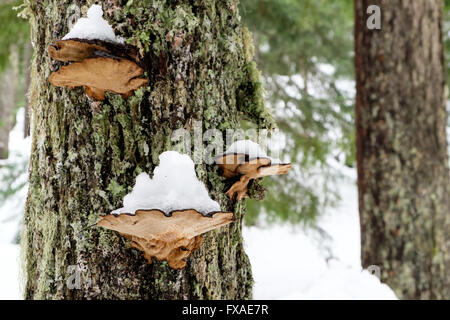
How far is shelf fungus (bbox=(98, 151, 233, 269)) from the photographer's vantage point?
1092 mm

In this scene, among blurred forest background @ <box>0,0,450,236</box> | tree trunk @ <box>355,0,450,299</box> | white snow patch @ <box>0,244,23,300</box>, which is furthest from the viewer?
blurred forest background @ <box>0,0,450,236</box>

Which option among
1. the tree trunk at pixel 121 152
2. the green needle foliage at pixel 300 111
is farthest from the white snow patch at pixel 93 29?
the green needle foliage at pixel 300 111

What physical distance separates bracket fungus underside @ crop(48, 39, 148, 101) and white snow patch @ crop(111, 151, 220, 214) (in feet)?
0.95

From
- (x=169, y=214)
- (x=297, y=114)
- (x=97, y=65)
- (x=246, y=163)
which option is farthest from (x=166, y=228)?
(x=297, y=114)

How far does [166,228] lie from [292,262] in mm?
7750

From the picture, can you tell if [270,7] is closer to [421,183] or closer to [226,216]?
[421,183]

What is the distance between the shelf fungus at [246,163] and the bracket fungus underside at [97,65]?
39 cm

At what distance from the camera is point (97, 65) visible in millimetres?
1190

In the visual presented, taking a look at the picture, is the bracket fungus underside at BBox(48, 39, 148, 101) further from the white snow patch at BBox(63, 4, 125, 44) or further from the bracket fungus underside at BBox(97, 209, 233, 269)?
the bracket fungus underside at BBox(97, 209, 233, 269)

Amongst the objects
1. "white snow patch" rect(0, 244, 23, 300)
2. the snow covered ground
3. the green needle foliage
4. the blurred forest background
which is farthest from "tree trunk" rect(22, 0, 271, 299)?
the blurred forest background

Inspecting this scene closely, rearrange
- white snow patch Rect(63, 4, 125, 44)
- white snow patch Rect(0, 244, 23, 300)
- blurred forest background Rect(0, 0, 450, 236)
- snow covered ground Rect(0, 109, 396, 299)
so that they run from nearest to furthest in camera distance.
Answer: white snow patch Rect(63, 4, 125, 44) → white snow patch Rect(0, 244, 23, 300) → snow covered ground Rect(0, 109, 396, 299) → blurred forest background Rect(0, 0, 450, 236)

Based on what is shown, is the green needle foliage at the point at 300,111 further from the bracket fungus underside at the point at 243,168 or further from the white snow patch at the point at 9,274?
the bracket fungus underside at the point at 243,168

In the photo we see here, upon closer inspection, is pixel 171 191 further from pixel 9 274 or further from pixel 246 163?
pixel 9 274

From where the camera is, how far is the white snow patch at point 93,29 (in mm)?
1186
